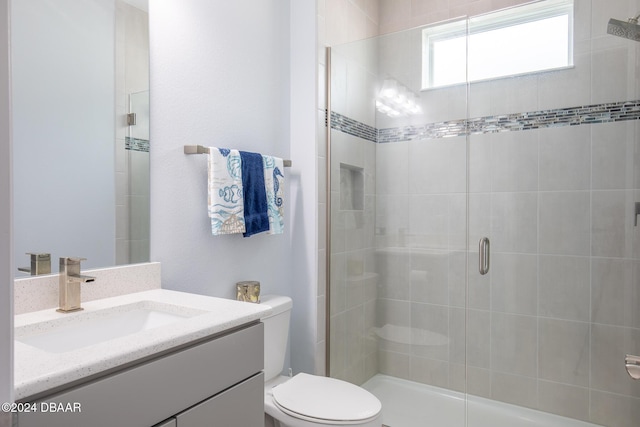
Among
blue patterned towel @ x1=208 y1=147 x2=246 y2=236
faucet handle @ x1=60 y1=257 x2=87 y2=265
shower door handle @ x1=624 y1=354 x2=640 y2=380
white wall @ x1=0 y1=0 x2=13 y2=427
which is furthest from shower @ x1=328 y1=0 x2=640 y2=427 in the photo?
white wall @ x1=0 y1=0 x2=13 y2=427

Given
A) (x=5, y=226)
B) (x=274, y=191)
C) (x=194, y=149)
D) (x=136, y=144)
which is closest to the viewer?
(x=5, y=226)

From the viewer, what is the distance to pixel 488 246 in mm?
2072

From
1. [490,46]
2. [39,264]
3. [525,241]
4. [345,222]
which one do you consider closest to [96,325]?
[39,264]

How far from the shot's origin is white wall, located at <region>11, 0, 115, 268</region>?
3.66 feet

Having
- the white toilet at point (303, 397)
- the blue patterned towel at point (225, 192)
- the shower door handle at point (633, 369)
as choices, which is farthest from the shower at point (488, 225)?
the blue patterned towel at point (225, 192)

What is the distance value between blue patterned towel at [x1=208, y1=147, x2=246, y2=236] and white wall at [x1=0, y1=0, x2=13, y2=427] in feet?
3.90

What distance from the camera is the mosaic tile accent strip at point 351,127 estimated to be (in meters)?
2.22

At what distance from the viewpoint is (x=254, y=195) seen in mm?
1785

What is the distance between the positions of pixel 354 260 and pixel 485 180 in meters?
0.80

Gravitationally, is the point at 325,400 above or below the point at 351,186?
below

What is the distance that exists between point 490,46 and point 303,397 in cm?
185

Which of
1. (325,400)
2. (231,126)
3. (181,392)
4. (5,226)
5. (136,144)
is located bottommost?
(325,400)

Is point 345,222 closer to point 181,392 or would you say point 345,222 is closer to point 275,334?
point 275,334

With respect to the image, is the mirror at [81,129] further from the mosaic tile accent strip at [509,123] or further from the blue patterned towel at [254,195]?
the mosaic tile accent strip at [509,123]
